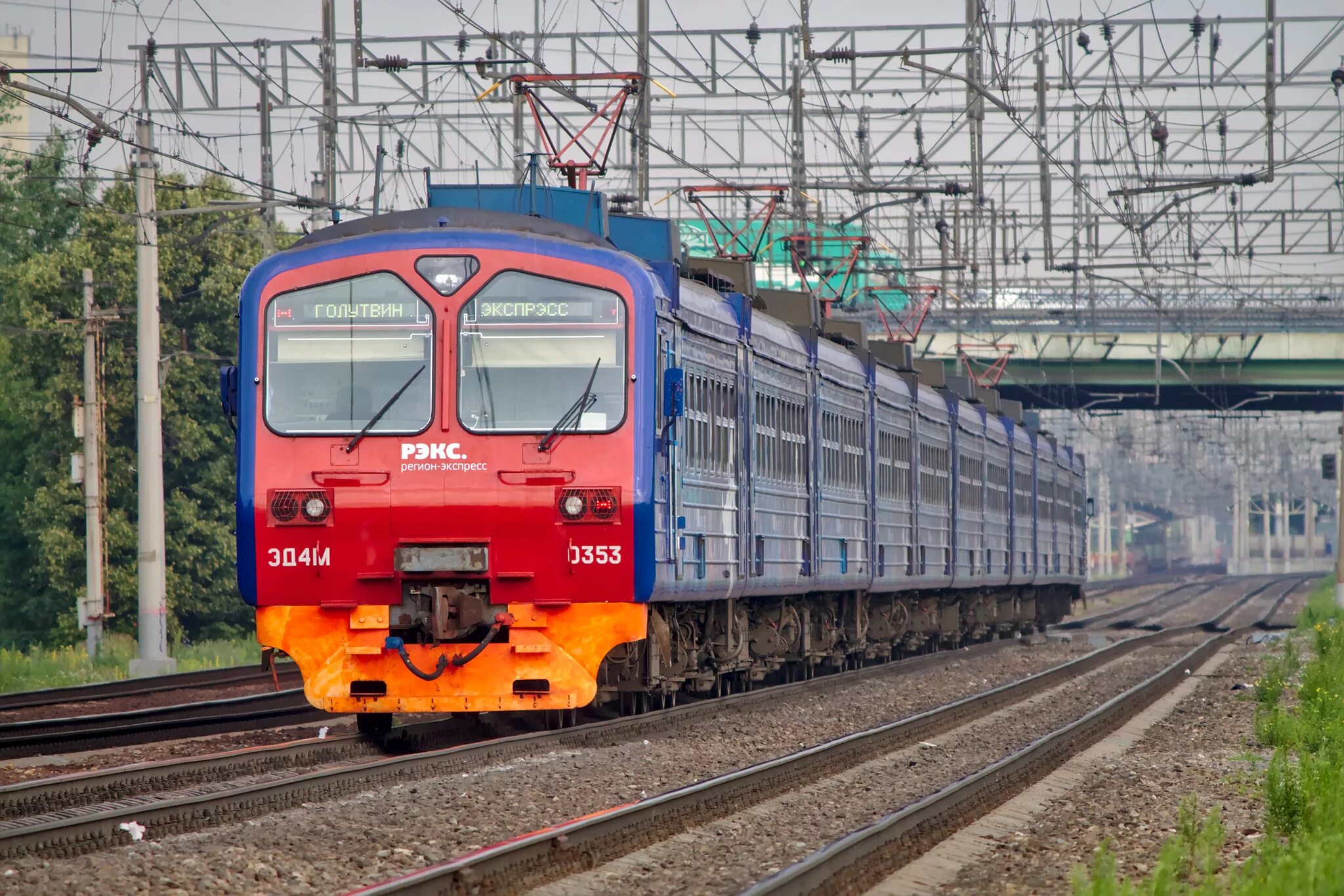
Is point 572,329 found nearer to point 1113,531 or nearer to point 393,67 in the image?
point 393,67

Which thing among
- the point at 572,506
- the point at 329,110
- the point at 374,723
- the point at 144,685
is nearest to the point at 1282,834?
the point at 572,506

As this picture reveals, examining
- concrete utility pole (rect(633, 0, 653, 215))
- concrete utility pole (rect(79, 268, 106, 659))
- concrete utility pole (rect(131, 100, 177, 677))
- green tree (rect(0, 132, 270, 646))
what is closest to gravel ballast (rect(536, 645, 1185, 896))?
concrete utility pole (rect(633, 0, 653, 215))

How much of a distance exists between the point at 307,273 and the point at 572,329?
1.74 meters

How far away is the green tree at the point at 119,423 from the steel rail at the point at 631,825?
19.1 meters

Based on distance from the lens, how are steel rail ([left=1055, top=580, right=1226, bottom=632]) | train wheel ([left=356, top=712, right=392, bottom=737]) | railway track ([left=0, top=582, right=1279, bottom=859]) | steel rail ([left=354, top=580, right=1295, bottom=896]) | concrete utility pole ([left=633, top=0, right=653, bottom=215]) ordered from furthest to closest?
steel rail ([left=1055, top=580, right=1226, bottom=632]) → concrete utility pole ([left=633, top=0, right=653, bottom=215]) → train wheel ([left=356, top=712, right=392, bottom=737]) → railway track ([left=0, top=582, right=1279, bottom=859]) → steel rail ([left=354, top=580, right=1295, bottom=896])

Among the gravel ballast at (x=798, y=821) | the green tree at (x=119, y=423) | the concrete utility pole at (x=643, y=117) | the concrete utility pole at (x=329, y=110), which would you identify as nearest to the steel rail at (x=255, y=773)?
the gravel ballast at (x=798, y=821)

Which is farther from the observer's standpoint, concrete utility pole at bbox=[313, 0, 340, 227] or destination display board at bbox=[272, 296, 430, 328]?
concrete utility pole at bbox=[313, 0, 340, 227]

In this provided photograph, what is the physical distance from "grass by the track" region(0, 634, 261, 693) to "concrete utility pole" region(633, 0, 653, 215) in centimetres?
748

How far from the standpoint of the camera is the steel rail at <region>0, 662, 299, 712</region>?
16.7 metres

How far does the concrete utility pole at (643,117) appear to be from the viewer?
2300 centimetres

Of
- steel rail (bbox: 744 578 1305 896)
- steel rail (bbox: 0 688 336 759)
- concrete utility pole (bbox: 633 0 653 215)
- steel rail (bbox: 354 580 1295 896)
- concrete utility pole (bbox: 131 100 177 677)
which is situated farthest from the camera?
concrete utility pole (bbox: 633 0 653 215)

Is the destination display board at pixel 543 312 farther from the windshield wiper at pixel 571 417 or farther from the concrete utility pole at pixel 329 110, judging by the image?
the concrete utility pole at pixel 329 110

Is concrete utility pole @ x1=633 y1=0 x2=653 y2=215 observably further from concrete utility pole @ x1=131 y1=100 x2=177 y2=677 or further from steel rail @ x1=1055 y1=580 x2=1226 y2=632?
steel rail @ x1=1055 y1=580 x2=1226 y2=632

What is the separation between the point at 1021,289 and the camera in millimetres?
62719
